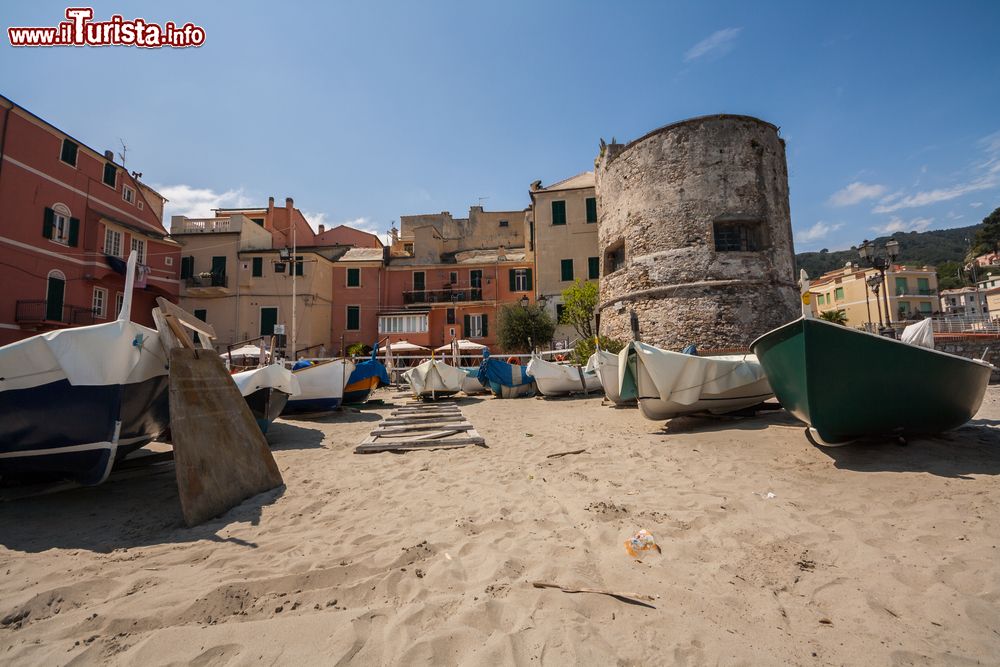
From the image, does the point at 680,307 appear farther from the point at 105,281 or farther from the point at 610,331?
the point at 105,281

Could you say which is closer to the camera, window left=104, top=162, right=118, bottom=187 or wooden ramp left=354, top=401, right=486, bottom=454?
wooden ramp left=354, top=401, right=486, bottom=454

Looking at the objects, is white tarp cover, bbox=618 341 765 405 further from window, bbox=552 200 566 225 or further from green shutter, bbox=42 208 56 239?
green shutter, bbox=42 208 56 239

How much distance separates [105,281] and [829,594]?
29148mm

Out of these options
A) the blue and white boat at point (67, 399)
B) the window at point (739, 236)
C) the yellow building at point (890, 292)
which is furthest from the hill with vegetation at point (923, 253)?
the blue and white boat at point (67, 399)

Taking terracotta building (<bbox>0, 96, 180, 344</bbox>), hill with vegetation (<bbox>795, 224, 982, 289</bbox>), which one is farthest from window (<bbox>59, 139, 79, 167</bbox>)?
hill with vegetation (<bbox>795, 224, 982, 289</bbox>)

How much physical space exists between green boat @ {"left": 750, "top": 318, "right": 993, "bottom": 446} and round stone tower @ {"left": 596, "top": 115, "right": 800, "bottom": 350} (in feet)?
35.6

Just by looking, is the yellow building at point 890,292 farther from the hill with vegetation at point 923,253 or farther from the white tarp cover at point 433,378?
the white tarp cover at point 433,378

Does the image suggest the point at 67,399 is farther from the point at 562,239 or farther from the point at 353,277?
the point at 353,277

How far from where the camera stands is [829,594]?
230 cm

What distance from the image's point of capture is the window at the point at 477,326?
29.0 metres

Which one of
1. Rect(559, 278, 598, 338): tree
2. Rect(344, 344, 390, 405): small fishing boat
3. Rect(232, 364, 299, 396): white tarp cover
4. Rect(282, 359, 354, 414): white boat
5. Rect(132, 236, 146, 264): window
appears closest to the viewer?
Rect(232, 364, 299, 396): white tarp cover

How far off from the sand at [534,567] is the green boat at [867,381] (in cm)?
35

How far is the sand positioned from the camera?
1.95 m

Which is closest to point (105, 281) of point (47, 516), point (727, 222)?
point (47, 516)
